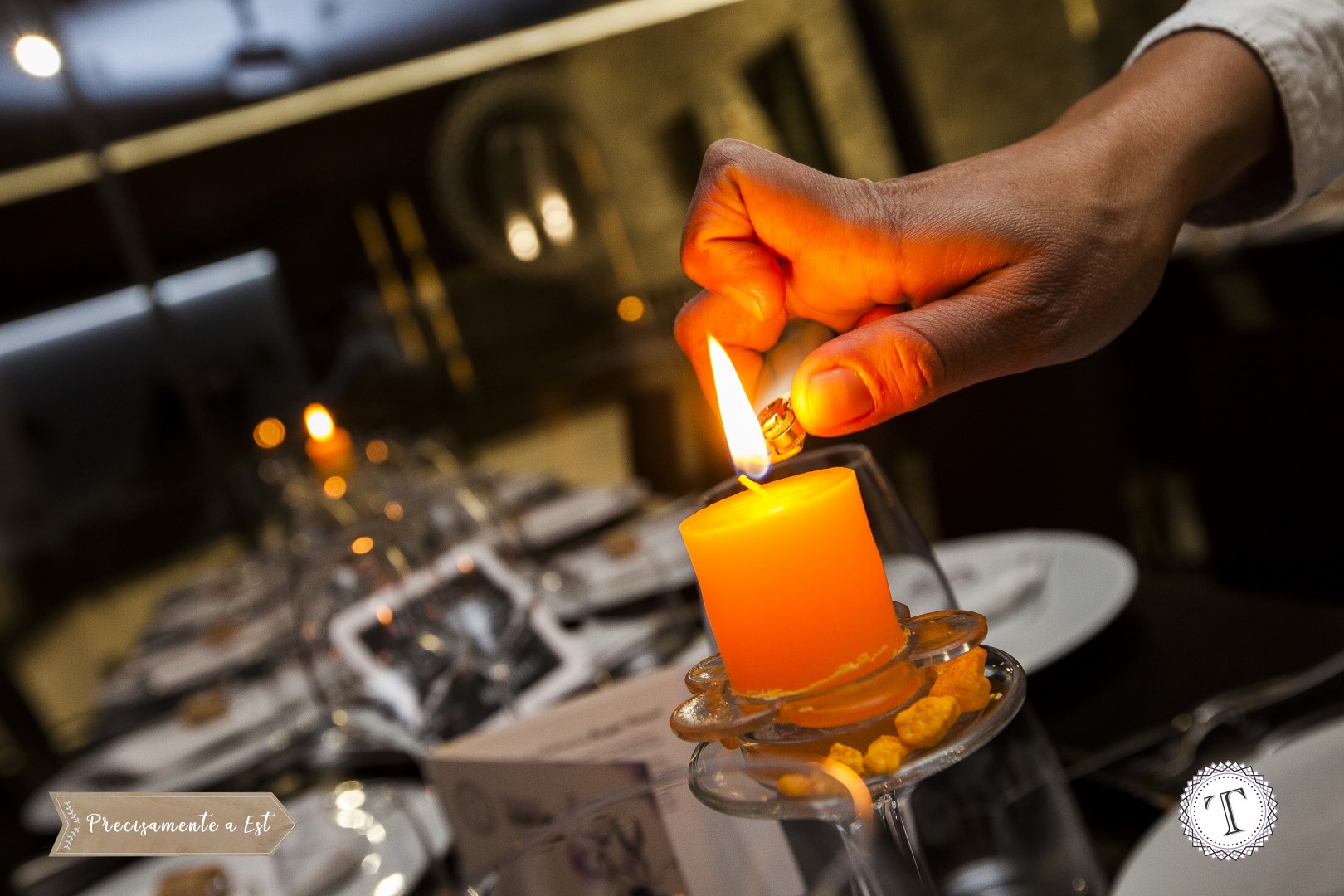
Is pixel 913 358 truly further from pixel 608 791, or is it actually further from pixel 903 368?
pixel 608 791

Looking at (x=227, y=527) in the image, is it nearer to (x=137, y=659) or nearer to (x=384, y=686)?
(x=137, y=659)

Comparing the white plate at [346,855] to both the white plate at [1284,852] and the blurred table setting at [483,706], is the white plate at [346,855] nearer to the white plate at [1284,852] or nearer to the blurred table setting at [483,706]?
the blurred table setting at [483,706]

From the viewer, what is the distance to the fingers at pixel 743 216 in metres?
0.38

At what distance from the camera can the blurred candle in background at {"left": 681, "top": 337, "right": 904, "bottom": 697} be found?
0.31 metres

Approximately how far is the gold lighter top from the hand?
14mm

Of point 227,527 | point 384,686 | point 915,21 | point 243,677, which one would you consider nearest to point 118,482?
point 227,527

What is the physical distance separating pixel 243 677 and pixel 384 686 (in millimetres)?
1214

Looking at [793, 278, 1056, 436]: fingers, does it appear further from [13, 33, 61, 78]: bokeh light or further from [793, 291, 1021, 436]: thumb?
[13, 33, 61, 78]: bokeh light

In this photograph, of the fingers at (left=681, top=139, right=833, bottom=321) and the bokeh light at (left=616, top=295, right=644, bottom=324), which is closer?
the fingers at (left=681, top=139, right=833, bottom=321)

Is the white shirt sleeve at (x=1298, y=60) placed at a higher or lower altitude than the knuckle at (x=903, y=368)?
higher

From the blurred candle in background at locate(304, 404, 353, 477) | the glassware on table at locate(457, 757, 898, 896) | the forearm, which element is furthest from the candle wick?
the blurred candle in background at locate(304, 404, 353, 477)

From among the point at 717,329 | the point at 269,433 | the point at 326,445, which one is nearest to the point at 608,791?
the point at 717,329

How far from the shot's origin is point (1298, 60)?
562 mm

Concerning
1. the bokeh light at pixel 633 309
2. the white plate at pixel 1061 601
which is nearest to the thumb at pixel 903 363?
the white plate at pixel 1061 601
